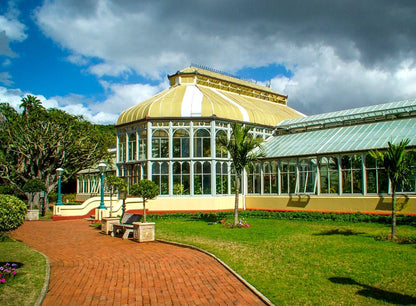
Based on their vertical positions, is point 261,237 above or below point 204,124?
below

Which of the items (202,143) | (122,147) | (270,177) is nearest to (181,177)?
(202,143)

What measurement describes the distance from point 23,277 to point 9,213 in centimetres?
147

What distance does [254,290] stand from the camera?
24.7 feet

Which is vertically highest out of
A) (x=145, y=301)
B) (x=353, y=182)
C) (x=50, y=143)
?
(x=50, y=143)

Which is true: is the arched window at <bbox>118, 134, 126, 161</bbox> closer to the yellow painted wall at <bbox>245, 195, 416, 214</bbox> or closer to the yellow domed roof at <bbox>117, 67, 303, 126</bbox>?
the yellow domed roof at <bbox>117, 67, 303, 126</bbox>

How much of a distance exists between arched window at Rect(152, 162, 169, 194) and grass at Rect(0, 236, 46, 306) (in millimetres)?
12848

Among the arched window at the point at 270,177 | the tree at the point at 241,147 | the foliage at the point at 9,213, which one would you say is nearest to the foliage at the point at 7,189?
the arched window at the point at 270,177

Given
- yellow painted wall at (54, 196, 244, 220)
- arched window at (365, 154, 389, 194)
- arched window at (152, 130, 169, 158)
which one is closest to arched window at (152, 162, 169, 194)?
arched window at (152, 130, 169, 158)

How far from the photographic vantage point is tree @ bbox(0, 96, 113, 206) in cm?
2933

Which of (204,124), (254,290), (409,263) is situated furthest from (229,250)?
(204,124)

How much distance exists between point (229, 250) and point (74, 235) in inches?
308

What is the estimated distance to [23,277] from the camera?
8.42m

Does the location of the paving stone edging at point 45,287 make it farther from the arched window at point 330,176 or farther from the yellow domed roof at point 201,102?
the yellow domed roof at point 201,102

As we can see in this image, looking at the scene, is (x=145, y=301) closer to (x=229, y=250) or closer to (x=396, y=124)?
(x=229, y=250)
